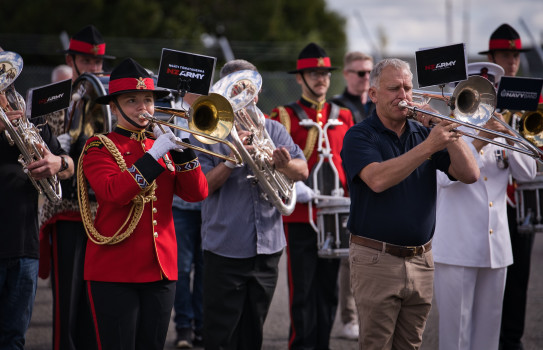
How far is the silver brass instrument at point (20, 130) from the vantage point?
4.95 m

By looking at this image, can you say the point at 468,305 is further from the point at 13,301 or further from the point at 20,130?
the point at 20,130

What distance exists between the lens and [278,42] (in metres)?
30.5

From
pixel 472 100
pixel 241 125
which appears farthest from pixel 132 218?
pixel 472 100

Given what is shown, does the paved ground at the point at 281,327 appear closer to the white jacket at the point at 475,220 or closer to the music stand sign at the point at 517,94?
the white jacket at the point at 475,220

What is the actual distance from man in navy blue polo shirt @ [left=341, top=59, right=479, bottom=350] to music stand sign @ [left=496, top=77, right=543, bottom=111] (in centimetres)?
76

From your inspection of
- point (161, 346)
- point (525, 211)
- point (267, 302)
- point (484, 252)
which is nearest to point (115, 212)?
point (161, 346)

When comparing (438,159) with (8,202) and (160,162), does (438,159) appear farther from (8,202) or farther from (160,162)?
(8,202)

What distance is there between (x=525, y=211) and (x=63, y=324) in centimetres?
363

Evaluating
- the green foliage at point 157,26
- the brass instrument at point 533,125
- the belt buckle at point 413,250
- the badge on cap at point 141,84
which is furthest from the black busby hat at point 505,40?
the green foliage at point 157,26

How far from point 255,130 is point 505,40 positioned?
2.73m

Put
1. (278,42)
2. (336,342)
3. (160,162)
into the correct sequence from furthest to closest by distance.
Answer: (278,42), (336,342), (160,162)

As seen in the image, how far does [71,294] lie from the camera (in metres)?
5.99

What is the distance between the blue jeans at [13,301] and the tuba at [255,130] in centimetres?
162

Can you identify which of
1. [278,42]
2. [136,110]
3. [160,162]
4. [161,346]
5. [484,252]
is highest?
[278,42]
